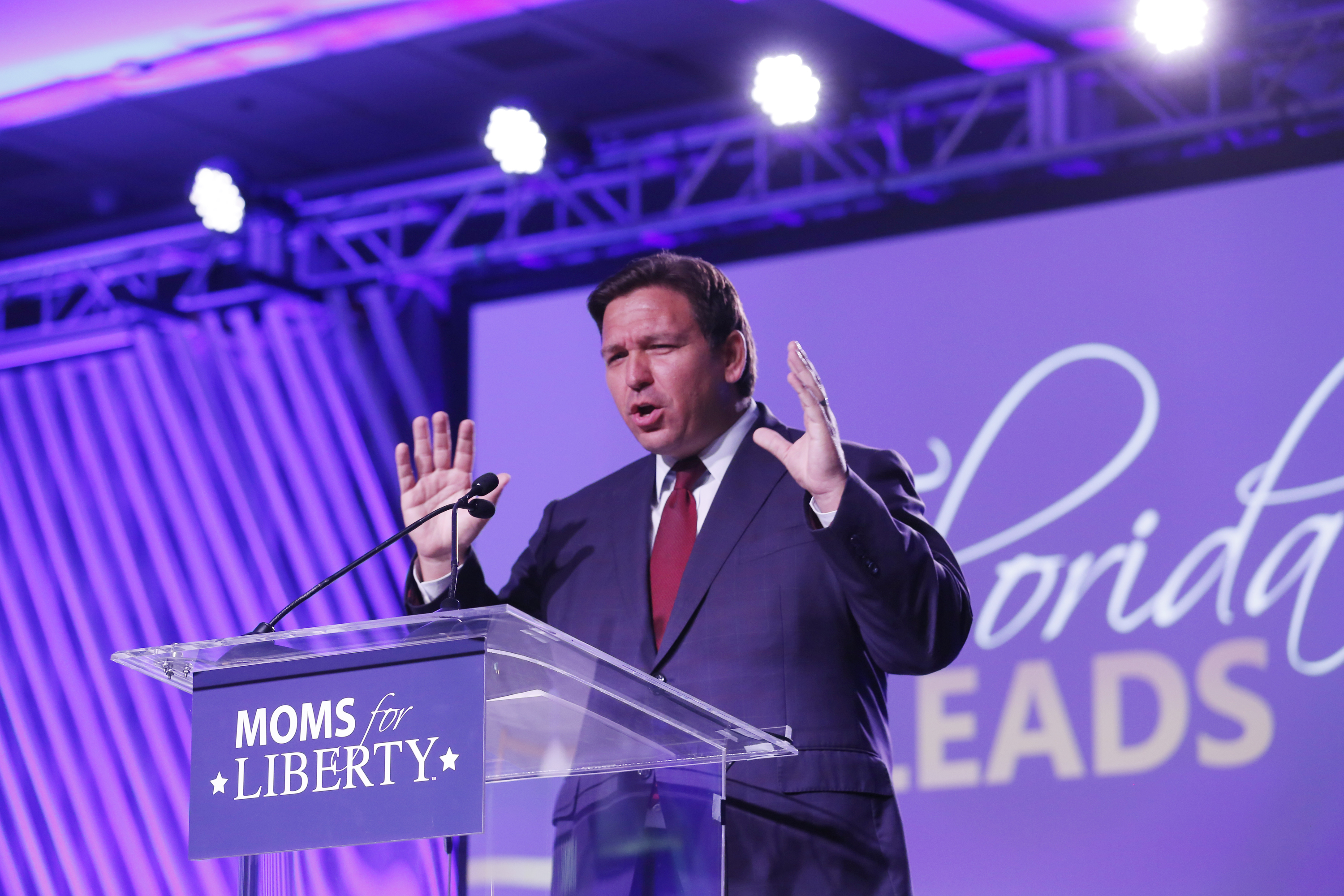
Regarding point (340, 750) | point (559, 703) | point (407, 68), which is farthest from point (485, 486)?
point (407, 68)

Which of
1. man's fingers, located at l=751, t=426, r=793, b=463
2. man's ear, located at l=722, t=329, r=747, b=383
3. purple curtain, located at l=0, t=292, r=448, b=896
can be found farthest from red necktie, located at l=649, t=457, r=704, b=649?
purple curtain, located at l=0, t=292, r=448, b=896

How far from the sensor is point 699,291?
2.44m

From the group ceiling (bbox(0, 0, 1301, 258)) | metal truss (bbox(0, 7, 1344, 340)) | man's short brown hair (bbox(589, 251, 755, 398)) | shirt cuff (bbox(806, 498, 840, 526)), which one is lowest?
shirt cuff (bbox(806, 498, 840, 526))

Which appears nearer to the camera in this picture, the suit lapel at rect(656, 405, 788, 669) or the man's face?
the suit lapel at rect(656, 405, 788, 669)

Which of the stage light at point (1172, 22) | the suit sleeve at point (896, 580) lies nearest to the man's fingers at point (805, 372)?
the suit sleeve at point (896, 580)

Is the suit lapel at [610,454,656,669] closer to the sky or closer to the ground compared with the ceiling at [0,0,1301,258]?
closer to the ground

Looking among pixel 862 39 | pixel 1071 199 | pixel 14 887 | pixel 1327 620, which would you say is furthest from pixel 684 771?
pixel 14 887

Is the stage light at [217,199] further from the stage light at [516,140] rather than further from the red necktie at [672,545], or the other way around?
the red necktie at [672,545]

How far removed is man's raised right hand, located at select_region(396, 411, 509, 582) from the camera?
2322mm

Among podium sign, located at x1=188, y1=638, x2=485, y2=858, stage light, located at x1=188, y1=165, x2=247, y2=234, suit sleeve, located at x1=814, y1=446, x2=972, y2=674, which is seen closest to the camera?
podium sign, located at x1=188, y1=638, x2=485, y2=858

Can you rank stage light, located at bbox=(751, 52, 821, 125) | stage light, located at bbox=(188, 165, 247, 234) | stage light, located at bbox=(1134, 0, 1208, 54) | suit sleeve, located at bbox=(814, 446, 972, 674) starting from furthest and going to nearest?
1. stage light, located at bbox=(188, 165, 247, 234)
2. stage light, located at bbox=(751, 52, 821, 125)
3. stage light, located at bbox=(1134, 0, 1208, 54)
4. suit sleeve, located at bbox=(814, 446, 972, 674)

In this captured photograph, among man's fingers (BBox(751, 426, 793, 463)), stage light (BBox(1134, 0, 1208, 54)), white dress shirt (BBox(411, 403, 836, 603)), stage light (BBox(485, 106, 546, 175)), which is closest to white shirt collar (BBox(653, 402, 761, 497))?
white dress shirt (BBox(411, 403, 836, 603))

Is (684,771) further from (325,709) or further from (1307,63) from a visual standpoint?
(1307,63)

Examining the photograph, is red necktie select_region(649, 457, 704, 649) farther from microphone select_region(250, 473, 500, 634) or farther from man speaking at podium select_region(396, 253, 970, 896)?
microphone select_region(250, 473, 500, 634)
